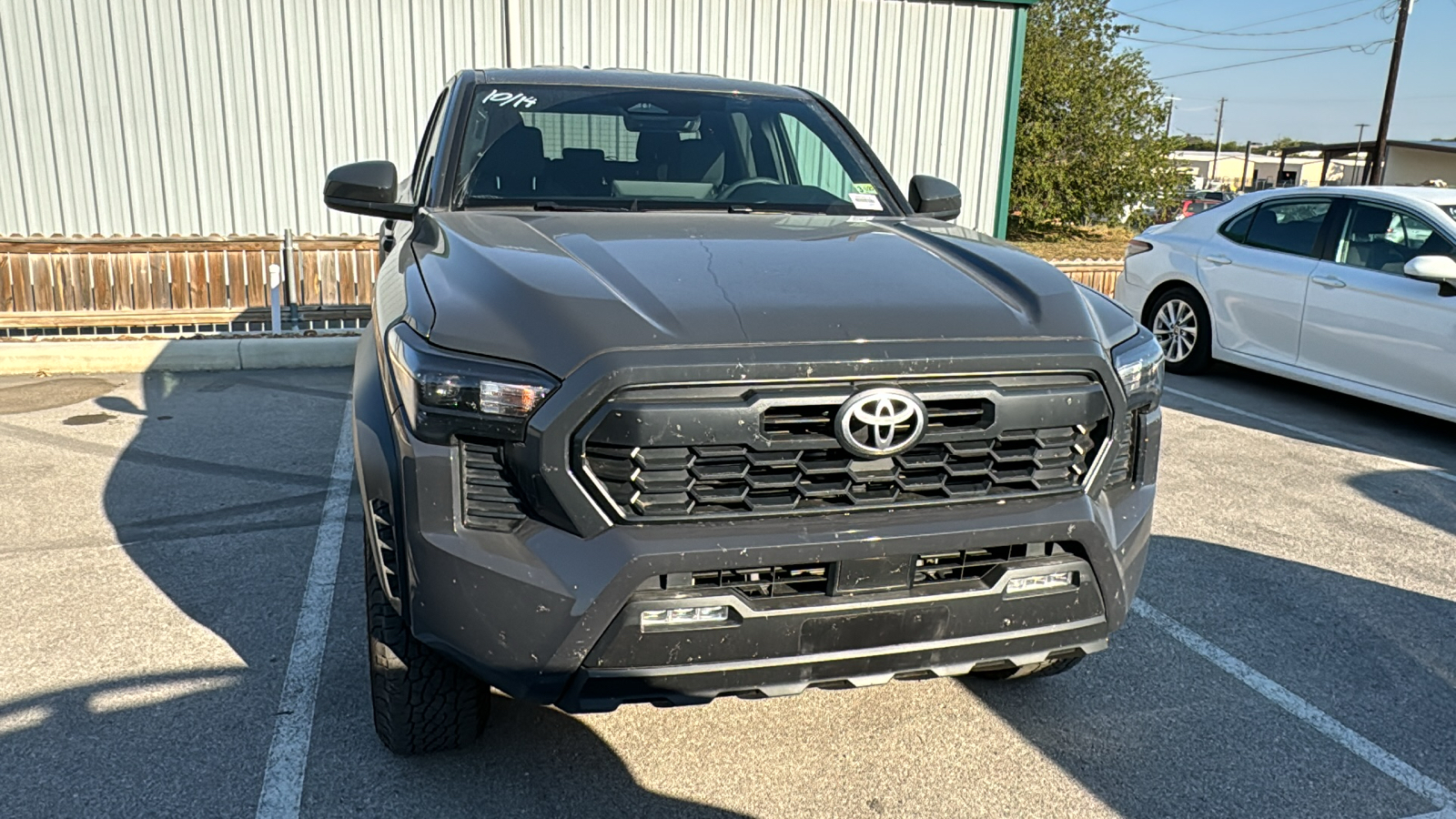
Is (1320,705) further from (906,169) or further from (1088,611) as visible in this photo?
(906,169)

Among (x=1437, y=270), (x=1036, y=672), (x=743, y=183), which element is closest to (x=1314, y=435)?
(x=1437, y=270)

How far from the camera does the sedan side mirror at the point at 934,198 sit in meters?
3.95

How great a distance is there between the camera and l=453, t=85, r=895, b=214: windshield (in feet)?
11.9

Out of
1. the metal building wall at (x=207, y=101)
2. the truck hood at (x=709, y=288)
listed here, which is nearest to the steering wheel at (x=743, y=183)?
the truck hood at (x=709, y=288)

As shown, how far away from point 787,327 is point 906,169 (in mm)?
10745

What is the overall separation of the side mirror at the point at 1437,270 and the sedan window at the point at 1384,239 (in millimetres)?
207

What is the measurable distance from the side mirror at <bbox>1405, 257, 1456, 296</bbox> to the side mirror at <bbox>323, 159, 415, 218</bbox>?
5.73 m

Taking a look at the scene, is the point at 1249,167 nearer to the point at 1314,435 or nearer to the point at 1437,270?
the point at 1314,435

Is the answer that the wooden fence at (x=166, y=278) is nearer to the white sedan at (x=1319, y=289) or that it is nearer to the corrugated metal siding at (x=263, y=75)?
the corrugated metal siding at (x=263, y=75)

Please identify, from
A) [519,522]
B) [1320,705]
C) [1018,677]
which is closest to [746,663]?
[519,522]

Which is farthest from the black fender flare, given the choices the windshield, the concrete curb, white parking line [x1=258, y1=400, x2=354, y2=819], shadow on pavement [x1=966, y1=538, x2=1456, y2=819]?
the concrete curb

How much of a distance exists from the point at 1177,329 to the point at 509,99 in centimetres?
630

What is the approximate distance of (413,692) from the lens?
8.66ft

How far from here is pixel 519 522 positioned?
7.28 feet
